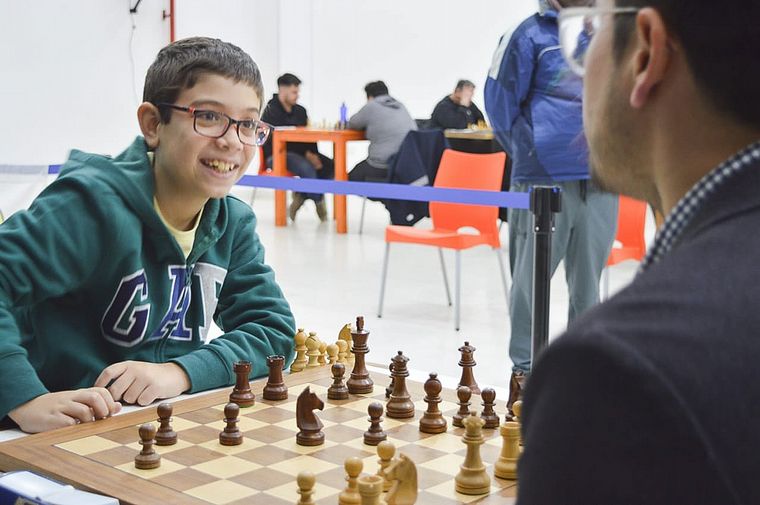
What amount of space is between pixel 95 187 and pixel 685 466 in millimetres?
1575

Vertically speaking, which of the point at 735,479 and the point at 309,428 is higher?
the point at 735,479

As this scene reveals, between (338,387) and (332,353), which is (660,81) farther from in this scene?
(332,353)

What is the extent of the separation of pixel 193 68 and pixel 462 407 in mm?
947

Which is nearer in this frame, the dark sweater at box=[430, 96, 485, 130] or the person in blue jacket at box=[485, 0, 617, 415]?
the person in blue jacket at box=[485, 0, 617, 415]

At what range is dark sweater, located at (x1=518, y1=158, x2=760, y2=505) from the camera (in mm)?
675

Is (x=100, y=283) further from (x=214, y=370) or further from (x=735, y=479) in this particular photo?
(x=735, y=479)

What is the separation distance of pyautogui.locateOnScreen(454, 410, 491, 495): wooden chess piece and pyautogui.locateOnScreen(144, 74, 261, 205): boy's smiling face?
3.05 feet

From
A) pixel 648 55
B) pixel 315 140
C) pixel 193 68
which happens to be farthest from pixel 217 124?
pixel 315 140

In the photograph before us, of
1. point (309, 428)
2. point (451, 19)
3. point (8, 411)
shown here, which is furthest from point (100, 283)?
point (451, 19)

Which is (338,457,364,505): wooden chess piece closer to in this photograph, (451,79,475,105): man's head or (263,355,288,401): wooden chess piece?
(263,355,288,401): wooden chess piece

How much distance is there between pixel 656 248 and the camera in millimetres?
854

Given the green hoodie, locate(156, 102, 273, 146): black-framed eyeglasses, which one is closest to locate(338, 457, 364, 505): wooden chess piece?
the green hoodie

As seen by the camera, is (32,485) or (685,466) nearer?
(685,466)

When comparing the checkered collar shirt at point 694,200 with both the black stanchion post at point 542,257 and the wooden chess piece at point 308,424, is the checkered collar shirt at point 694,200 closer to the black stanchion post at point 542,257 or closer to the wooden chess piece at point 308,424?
the wooden chess piece at point 308,424
